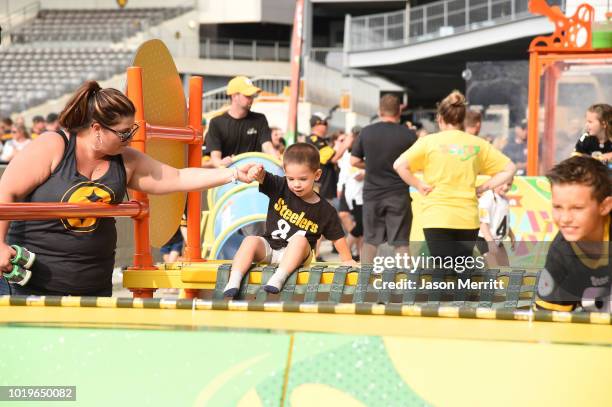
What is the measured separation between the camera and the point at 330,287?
4301 millimetres

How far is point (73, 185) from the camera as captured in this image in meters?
4.17

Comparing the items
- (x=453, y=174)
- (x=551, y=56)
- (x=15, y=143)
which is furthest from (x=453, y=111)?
(x=15, y=143)

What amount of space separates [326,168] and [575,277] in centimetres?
992

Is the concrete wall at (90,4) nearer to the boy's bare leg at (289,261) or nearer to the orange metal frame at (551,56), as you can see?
the orange metal frame at (551,56)

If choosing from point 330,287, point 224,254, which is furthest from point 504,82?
point 330,287

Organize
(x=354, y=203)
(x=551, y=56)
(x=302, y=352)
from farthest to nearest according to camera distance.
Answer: (x=551, y=56)
(x=354, y=203)
(x=302, y=352)

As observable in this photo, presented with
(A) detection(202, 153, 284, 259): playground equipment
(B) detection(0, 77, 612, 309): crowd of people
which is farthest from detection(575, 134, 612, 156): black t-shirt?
(A) detection(202, 153, 284, 259): playground equipment

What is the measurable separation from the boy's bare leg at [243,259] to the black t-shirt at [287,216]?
27 centimetres

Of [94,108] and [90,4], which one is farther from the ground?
[90,4]

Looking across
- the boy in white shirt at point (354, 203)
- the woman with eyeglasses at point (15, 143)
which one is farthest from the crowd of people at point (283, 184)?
the woman with eyeglasses at point (15, 143)

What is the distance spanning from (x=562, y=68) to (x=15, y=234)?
964 cm

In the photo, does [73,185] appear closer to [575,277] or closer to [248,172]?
[248,172]

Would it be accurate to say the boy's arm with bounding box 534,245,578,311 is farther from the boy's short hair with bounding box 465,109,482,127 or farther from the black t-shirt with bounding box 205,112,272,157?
the black t-shirt with bounding box 205,112,272,157

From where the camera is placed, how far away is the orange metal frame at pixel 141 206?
383cm
